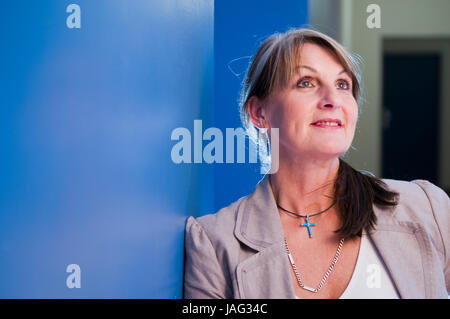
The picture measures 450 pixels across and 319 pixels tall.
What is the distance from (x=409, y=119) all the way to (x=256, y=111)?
5.78 meters

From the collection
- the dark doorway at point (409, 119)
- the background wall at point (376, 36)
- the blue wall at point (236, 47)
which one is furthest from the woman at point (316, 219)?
the dark doorway at point (409, 119)

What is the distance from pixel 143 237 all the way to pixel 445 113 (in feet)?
20.3

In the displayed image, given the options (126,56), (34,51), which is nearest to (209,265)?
(126,56)

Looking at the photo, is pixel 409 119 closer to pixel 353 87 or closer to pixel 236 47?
pixel 236 47

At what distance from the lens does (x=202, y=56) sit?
1.67m

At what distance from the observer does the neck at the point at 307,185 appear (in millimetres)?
1569

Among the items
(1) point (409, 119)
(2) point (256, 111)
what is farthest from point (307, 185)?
(1) point (409, 119)

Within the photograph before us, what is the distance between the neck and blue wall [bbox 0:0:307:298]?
0.90 ft

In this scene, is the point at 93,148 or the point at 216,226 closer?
the point at 93,148

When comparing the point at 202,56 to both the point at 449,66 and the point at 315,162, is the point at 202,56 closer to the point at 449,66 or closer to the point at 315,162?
the point at 315,162

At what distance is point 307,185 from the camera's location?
159cm

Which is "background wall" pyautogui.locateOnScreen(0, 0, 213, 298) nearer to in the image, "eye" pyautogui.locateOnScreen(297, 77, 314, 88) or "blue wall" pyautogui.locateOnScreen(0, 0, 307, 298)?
"blue wall" pyautogui.locateOnScreen(0, 0, 307, 298)

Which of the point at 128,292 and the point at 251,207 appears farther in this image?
the point at 251,207

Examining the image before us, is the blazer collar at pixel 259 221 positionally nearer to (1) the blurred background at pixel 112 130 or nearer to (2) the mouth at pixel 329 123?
(1) the blurred background at pixel 112 130
